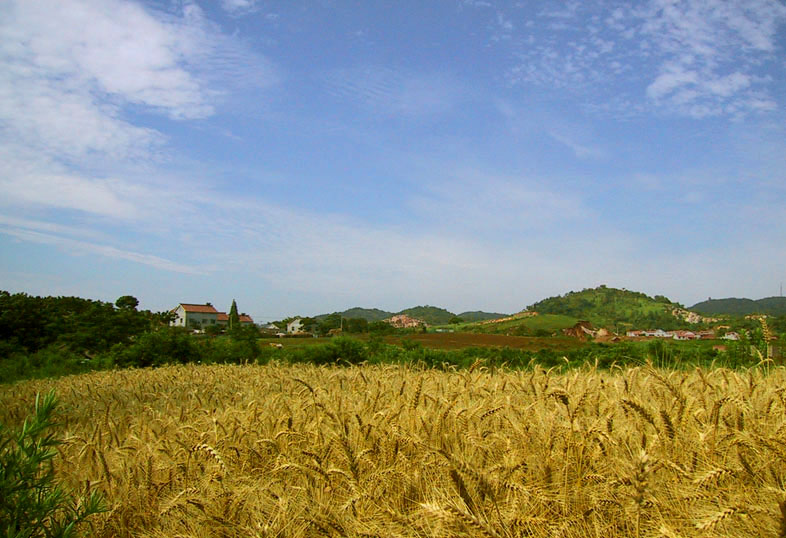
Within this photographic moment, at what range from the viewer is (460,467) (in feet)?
6.64

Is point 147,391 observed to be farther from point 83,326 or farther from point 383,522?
point 83,326

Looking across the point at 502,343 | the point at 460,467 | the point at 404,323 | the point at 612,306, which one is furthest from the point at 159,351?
the point at 612,306

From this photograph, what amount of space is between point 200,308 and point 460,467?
95.1 meters

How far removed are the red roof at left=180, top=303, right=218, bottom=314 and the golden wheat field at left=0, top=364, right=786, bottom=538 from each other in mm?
89595

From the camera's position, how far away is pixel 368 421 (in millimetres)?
3398

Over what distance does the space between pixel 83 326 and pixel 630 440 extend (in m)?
16.4

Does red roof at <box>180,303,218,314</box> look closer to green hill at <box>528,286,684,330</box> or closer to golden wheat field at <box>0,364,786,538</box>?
green hill at <box>528,286,684,330</box>

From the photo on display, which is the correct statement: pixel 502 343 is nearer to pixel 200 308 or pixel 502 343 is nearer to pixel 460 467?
pixel 460 467

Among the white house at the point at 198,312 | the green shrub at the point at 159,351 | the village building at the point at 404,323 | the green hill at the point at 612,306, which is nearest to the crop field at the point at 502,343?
the green shrub at the point at 159,351

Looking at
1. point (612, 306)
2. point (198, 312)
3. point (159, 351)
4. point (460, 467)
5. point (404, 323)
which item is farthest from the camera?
point (198, 312)

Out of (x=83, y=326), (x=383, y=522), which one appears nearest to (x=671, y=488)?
(x=383, y=522)

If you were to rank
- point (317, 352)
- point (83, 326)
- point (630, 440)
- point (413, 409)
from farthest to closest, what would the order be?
point (83, 326) < point (317, 352) < point (413, 409) < point (630, 440)

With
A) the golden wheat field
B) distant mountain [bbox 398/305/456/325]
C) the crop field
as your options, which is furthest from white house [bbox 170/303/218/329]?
the golden wheat field

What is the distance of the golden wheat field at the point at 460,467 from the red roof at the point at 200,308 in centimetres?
8960
